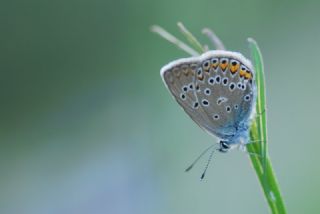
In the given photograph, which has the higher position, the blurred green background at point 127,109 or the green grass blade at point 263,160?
the blurred green background at point 127,109

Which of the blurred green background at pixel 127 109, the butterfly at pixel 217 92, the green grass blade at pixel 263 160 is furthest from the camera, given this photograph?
the blurred green background at pixel 127 109

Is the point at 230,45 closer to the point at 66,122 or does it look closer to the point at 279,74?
the point at 279,74

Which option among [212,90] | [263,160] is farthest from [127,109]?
[263,160]

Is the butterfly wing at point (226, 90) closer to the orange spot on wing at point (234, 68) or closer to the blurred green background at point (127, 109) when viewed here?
the orange spot on wing at point (234, 68)

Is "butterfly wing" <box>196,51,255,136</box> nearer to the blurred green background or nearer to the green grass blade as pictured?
the green grass blade

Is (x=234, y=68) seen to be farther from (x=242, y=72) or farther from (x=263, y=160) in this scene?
(x=263, y=160)

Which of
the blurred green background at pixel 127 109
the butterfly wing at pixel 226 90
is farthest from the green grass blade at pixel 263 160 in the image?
the blurred green background at pixel 127 109

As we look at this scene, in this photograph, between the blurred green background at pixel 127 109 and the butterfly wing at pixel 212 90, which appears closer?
the butterfly wing at pixel 212 90

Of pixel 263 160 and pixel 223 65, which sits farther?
pixel 223 65
